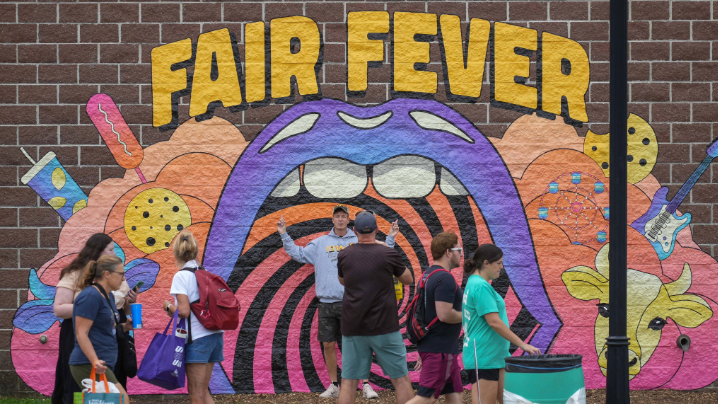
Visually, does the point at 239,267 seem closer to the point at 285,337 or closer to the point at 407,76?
the point at 285,337

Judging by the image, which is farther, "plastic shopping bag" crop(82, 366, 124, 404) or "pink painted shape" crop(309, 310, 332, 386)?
"pink painted shape" crop(309, 310, 332, 386)

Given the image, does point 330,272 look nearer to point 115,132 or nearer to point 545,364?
point 115,132

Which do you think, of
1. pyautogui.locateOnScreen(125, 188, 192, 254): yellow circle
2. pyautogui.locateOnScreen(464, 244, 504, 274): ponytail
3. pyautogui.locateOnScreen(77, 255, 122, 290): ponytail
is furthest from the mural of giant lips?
pyautogui.locateOnScreen(77, 255, 122, 290): ponytail

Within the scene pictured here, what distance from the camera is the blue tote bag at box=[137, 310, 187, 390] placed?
5.91m

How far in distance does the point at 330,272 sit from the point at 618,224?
3435 millimetres

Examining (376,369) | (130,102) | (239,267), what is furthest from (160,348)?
(130,102)

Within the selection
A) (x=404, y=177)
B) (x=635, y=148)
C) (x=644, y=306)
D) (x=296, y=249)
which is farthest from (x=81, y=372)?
(x=635, y=148)

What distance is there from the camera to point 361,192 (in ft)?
26.0

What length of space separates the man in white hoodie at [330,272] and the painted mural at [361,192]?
0.58 feet

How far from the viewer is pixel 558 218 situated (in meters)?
7.89

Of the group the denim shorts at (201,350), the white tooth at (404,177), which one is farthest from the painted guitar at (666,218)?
the denim shorts at (201,350)

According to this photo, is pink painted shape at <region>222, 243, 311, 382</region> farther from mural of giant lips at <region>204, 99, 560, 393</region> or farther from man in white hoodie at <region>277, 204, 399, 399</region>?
man in white hoodie at <region>277, 204, 399, 399</region>

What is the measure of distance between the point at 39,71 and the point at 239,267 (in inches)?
122

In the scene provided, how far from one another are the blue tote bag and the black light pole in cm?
337
